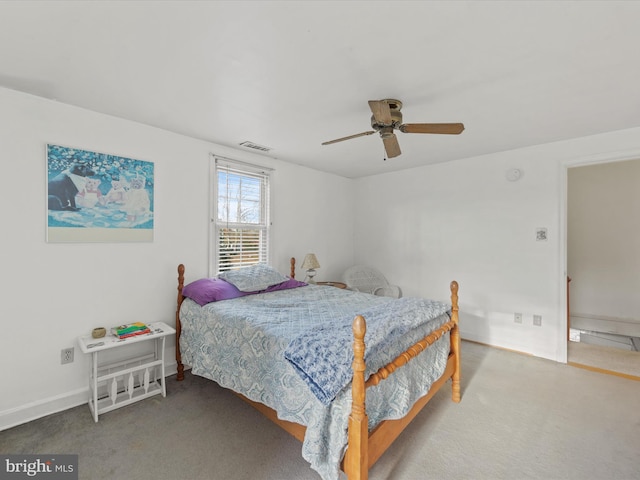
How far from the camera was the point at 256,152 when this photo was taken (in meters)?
3.61

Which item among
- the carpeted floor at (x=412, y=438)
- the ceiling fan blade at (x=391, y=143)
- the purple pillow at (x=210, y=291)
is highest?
the ceiling fan blade at (x=391, y=143)

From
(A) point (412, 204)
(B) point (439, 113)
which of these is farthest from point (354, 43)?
(A) point (412, 204)

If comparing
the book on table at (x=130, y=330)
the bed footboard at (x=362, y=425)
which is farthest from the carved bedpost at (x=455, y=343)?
the book on table at (x=130, y=330)

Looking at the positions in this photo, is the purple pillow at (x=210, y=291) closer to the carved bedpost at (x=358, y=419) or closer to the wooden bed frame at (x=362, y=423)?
the wooden bed frame at (x=362, y=423)

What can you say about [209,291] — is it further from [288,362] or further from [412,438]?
[412,438]

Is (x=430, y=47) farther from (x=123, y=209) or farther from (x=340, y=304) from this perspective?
(x=123, y=209)

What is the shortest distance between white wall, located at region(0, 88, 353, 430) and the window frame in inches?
3.2

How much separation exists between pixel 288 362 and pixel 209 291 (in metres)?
1.37

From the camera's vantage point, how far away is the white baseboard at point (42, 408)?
2.08 metres

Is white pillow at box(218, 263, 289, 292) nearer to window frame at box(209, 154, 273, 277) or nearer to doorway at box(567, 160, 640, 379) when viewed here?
window frame at box(209, 154, 273, 277)

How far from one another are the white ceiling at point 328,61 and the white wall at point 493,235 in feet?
1.92

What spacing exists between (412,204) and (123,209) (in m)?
3.72

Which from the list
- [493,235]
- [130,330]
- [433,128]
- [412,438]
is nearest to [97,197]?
[130,330]

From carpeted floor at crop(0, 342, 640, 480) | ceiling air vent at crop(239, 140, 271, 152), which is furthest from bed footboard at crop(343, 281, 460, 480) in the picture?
ceiling air vent at crop(239, 140, 271, 152)
